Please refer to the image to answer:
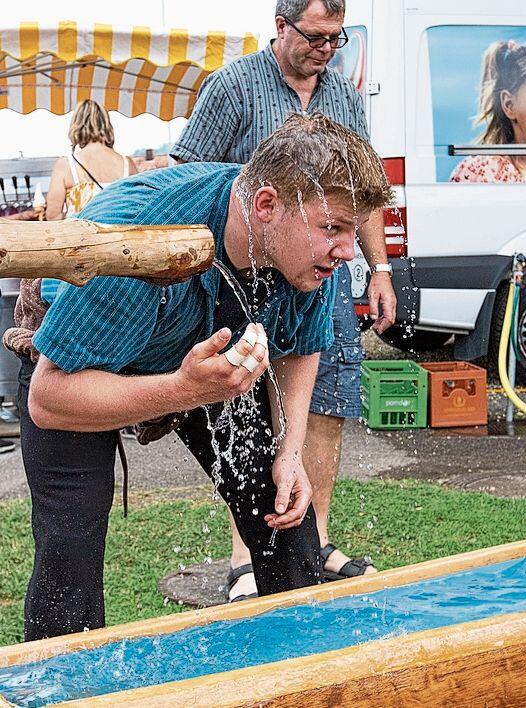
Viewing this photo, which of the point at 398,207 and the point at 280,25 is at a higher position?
the point at 280,25

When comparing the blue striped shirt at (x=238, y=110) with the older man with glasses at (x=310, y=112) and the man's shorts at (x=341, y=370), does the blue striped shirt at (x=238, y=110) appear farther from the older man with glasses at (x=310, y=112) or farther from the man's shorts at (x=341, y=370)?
the man's shorts at (x=341, y=370)

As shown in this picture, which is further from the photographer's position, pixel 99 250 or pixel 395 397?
pixel 395 397

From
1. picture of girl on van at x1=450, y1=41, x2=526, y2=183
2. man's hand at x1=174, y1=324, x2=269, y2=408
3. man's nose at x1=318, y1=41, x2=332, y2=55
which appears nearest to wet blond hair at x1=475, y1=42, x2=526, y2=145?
picture of girl on van at x1=450, y1=41, x2=526, y2=183

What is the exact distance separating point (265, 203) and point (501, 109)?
5.01 meters

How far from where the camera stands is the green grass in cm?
398

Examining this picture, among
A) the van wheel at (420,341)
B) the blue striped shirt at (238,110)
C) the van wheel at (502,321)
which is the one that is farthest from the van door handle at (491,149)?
the blue striped shirt at (238,110)

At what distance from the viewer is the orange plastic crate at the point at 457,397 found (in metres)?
6.45

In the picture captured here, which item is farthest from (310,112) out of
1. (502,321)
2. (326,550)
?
(502,321)

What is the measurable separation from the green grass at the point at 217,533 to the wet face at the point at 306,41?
1922mm

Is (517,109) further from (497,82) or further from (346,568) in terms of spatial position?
(346,568)

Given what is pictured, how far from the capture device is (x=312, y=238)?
2.31 meters

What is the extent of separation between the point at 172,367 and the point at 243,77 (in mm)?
1506

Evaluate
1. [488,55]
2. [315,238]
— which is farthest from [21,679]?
[488,55]

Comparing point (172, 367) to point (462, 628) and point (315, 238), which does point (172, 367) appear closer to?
point (315, 238)
